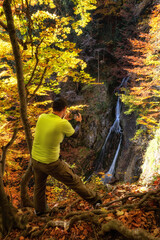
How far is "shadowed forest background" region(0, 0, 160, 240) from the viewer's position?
230 centimetres

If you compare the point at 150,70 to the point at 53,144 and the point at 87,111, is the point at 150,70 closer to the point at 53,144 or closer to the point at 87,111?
the point at 53,144

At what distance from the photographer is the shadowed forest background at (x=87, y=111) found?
2304 millimetres

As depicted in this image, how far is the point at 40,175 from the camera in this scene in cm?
267

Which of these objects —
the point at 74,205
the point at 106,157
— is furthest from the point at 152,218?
the point at 106,157

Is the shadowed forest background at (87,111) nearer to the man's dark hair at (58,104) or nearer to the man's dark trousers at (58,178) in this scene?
the man's dark trousers at (58,178)

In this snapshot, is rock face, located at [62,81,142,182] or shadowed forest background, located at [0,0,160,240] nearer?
shadowed forest background, located at [0,0,160,240]

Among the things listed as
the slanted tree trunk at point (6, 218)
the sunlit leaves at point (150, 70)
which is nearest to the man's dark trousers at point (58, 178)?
the slanted tree trunk at point (6, 218)

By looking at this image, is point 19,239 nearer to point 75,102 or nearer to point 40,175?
point 40,175

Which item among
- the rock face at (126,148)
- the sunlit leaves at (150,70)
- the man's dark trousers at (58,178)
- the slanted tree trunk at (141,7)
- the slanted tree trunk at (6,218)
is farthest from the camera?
the slanted tree trunk at (141,7)

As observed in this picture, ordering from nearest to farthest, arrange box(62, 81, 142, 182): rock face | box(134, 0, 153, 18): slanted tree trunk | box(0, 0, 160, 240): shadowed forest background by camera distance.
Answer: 1. box(0, 0, 160, 240): shadowed forest background
2. box(62, 81, 142, 182): rock face
3. box(134, 0, 153, 18): slanted tree trunk

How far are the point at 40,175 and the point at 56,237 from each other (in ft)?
3.26

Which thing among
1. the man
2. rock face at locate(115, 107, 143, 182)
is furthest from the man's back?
rock face at locate(115, 107, 143, 182)

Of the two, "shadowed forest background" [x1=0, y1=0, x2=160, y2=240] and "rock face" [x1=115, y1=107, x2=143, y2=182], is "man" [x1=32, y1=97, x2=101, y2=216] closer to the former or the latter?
"shadowed forest background" [x1=0, y1=0, x2=160, y2=240]

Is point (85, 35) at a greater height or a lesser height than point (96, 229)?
greater
